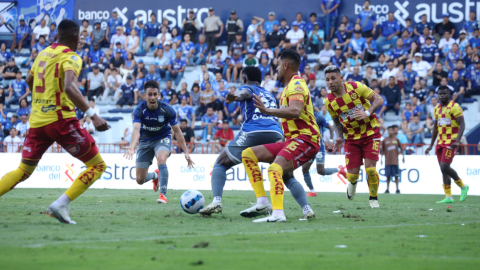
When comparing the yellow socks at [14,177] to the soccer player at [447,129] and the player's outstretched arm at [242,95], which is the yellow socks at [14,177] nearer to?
the player's outstretched arm at [242,95]

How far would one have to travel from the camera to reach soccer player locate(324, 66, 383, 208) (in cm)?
1019

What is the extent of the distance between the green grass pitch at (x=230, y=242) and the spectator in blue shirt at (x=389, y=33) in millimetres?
16927

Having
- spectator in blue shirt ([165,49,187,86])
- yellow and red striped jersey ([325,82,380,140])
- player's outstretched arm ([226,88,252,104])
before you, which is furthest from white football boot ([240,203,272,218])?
spectator in blue shirt ([165,49,187,86])

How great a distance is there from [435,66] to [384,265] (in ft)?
62.2

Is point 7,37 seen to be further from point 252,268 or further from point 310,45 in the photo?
point 252,268

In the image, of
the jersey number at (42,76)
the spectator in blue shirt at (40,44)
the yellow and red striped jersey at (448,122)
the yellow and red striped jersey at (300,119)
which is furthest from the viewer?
the spectator in blue shirt at (40,44)

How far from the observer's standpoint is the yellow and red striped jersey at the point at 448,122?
12.9 meters

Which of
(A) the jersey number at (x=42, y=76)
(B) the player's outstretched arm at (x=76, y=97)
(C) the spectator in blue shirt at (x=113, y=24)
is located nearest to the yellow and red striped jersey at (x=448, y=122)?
(B) the player's outstretched arm at (x=76, y=97)

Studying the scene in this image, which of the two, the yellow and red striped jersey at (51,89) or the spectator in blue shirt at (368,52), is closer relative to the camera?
the yellow and red striped jersey at (51,89)

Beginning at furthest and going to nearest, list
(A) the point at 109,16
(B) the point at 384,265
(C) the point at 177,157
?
(A) the point at 109,16, (C) the point at 177,157, (B) the point at 384,265

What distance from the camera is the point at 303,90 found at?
7.32 meters

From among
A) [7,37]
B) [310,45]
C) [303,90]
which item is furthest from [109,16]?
[303,90]

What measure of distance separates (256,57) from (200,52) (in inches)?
126

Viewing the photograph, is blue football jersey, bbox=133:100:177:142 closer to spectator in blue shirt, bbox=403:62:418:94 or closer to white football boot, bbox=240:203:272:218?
white football boot, bbox=240:203:272:218
